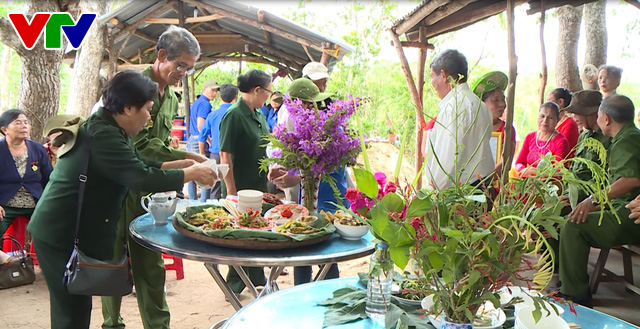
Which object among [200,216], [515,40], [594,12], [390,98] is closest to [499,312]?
[200,216]

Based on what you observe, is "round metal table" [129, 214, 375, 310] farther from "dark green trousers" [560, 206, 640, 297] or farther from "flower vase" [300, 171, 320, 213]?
"dark green trousers" [560, 206, 640, 297]

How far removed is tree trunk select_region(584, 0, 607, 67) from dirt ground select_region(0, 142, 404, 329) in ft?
14.8

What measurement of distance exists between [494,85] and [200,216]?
2.68 m

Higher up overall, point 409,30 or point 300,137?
point 409,30

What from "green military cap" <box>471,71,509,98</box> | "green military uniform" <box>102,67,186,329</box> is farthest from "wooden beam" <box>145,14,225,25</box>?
"green military uniform" <box>102,67,186,329</box>

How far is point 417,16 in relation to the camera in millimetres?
5047

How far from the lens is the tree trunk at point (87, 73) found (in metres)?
6.68

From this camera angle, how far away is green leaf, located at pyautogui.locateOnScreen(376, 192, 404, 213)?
3.79ft

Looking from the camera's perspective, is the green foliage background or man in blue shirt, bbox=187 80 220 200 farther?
the green foliage background

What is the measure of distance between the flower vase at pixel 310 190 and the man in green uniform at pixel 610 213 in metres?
2.07

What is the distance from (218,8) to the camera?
23.3 feet

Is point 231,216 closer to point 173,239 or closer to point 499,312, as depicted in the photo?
point 173,239

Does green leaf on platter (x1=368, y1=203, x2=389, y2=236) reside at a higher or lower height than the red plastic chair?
higher

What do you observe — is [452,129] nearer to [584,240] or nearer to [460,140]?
[460,140]
